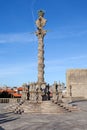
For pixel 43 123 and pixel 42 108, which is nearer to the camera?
pixel 43 123

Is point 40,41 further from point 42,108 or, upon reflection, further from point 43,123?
point 43,123

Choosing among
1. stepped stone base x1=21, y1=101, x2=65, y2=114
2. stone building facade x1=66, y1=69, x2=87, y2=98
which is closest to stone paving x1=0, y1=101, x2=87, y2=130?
stepped stone base x1=21, y1=101, x2=65, y2=114

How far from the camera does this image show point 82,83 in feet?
169

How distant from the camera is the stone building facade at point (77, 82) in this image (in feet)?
166

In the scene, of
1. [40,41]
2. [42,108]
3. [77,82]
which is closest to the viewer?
[42,108]

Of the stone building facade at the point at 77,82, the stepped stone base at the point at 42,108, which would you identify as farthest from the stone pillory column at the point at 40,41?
the stone building facade at the point at 77,82

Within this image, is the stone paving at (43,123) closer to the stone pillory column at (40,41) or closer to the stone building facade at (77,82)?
the stone pillory column at (40,41)

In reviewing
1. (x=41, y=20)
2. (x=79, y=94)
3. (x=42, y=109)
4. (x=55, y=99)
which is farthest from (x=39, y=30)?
(x=79, y=94)

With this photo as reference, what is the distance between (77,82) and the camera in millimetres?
51906

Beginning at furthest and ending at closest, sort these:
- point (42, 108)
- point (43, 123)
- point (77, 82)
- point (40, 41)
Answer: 1. point (77, 82)
2. point (40, 41)
3. point (42, 108)
4. point (43, 123)

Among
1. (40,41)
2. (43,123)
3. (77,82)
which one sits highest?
(40,41)

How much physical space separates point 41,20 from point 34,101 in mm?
9865

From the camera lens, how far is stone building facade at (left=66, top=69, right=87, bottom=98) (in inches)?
1994

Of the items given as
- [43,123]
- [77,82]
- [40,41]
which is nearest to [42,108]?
[43,123]
